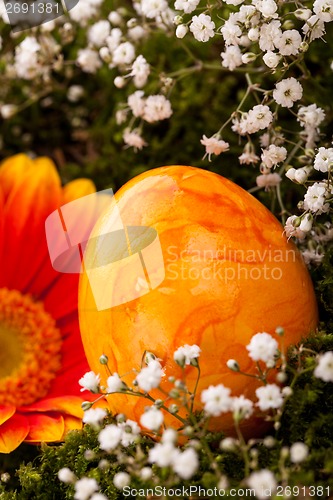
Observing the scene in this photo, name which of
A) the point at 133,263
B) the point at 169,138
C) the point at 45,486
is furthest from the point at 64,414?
the point at 169,138

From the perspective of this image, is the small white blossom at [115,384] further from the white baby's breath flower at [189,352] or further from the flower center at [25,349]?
the flower center at [25,349]

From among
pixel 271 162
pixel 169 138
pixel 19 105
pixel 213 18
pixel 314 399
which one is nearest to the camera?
pixel 314 399

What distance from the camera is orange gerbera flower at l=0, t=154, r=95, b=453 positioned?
0.97m

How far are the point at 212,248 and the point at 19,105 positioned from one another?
0.70 metres

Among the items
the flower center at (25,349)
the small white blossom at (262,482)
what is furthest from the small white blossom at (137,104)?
the small white blossom at (262,482)

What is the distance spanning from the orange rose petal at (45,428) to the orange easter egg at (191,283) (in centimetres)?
9

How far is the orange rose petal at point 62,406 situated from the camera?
852 mm

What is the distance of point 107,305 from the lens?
30.2 inches

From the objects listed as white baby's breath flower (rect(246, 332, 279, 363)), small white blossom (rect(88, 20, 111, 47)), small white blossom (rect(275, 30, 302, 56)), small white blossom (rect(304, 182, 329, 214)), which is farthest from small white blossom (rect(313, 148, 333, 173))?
small white blossom (rect(88, 20, 111, 47))

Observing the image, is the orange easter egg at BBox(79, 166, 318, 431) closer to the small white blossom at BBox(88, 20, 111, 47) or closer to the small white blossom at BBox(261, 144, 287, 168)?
the small white blossom at BBox(261, 144, 287, 168)

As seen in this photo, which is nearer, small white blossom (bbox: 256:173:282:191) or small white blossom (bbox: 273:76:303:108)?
small white blossom (bbox: 273:76:303:108)

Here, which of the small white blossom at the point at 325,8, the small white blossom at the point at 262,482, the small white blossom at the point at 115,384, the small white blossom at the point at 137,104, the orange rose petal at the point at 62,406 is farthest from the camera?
the small white blossom at the point at 137,104

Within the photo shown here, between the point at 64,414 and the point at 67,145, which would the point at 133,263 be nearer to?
the point at 64,414

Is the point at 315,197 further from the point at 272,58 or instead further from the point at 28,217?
the point at 28,217
